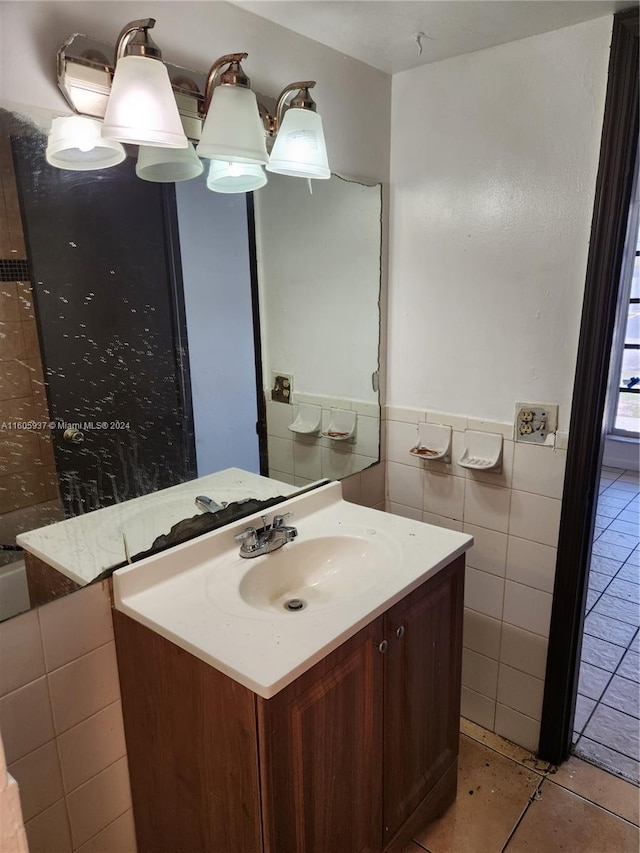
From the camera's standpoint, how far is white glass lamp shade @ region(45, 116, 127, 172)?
3.43 ft

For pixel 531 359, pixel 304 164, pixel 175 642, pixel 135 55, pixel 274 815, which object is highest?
pixel 135 55

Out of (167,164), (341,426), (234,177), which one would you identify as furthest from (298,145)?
(341,426)

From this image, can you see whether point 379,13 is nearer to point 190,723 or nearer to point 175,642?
point 175,642

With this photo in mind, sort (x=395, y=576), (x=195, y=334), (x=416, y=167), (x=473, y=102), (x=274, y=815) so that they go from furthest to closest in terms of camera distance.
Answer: (x=416, y=167), (x=473, y=102), (x=195, y=334), (x=395, y=576), (x=274, y=815)

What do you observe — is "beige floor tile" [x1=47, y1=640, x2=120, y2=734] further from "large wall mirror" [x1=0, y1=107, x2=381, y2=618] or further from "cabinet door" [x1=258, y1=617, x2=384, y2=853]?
"cabinet door" [x1=258, y1=617, x2=384, y2=853]

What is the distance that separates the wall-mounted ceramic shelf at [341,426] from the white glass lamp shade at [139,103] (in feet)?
3.21

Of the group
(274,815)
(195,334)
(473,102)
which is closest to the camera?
(274,815)

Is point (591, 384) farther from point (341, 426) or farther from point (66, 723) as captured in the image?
point (66, 723)

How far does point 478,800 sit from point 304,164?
1.89 metres

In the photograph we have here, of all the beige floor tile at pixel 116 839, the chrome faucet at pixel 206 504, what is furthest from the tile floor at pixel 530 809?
the chrome faucet at pixel 206 504

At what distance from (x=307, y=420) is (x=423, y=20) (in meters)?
1.10

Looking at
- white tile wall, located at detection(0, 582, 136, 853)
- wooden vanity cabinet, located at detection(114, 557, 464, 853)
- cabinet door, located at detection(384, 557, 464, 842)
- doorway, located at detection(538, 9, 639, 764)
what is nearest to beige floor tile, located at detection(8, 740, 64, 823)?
white tile wall, located at detection(0, 582, 136, 853)

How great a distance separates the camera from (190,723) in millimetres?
1094

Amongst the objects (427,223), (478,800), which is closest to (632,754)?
(478,800)
